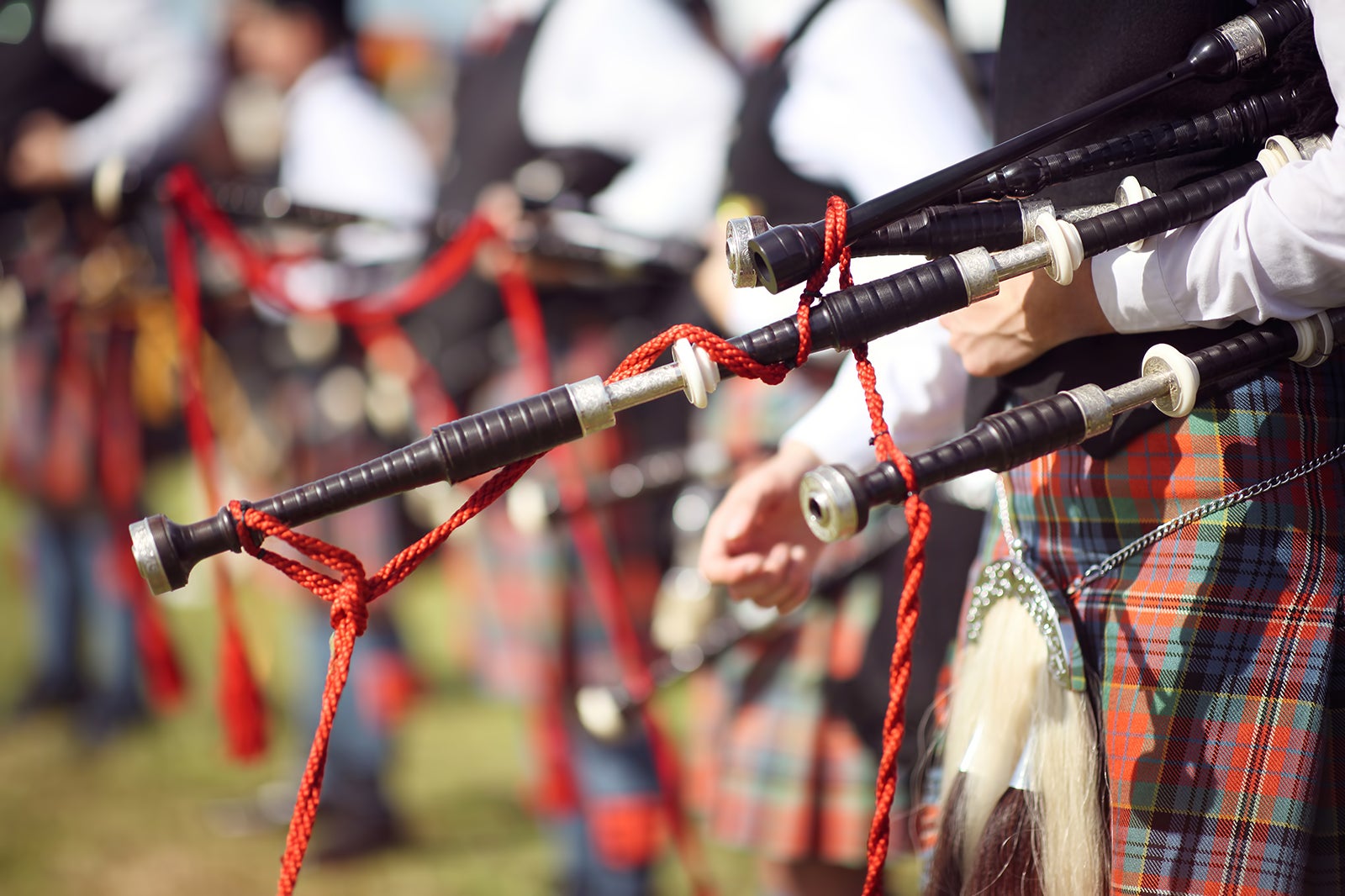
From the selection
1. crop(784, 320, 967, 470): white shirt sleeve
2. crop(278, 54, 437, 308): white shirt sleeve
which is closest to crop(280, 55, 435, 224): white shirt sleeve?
crop(278, 54, 437, 308): white shirt sleeve

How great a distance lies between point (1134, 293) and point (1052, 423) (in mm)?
150

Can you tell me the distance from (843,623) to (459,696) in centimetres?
268

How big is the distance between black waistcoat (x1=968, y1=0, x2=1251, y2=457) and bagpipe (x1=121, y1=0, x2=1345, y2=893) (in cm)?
3

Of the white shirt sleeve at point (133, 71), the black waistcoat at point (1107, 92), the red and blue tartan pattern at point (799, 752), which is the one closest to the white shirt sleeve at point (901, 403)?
the black waistcoat at point (1107, 92)

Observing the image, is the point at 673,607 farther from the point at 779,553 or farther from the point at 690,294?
the point at 779,553

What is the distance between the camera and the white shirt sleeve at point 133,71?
11.3 ft

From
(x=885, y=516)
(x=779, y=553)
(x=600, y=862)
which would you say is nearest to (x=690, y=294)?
(x=885, y=516)

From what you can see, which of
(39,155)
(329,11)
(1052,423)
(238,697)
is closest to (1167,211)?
(1052,423)

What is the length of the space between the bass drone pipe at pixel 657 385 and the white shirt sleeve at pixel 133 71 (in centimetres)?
293

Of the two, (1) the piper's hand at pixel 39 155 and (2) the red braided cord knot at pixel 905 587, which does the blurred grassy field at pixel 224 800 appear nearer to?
(1) the piper's hand at pixel 39 155

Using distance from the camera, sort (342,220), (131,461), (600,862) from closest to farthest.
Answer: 1. (342,220)
2. (600,862)
3. (131,461)

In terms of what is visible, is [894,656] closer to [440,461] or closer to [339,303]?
[440,461]

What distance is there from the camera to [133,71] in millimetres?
3561

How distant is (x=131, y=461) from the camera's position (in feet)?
12.3
